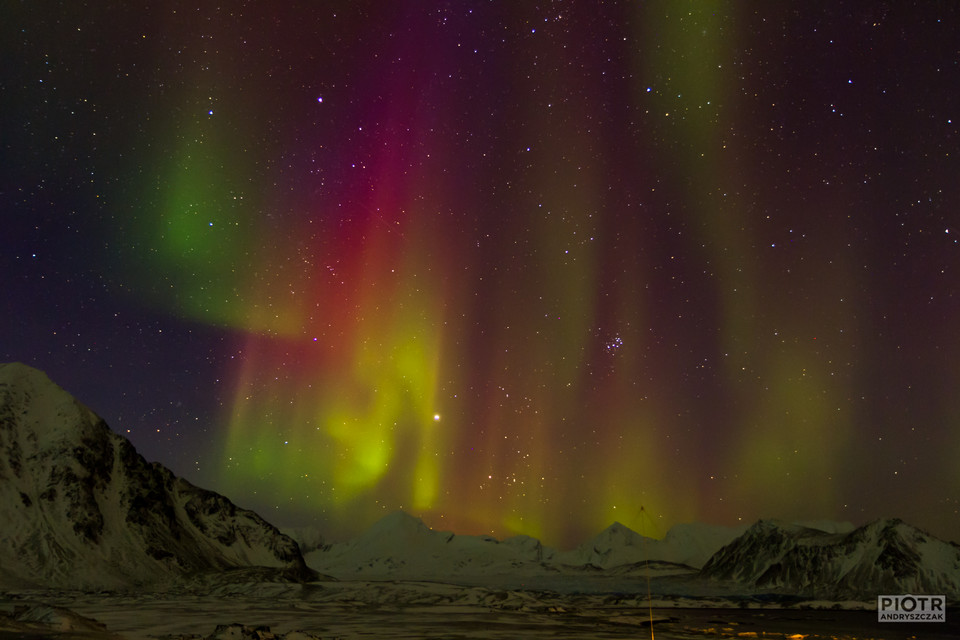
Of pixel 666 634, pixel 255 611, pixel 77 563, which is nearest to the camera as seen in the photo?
pixel 666 634

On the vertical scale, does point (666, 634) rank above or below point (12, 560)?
above

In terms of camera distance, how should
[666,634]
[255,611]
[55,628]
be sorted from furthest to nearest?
1. [255,611]
2. [666,634]
3. [55,628]

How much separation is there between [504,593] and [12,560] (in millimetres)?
115142

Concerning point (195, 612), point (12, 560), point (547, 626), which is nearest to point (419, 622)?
point (547, 626)

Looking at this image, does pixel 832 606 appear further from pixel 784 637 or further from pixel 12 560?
pixel 12 560

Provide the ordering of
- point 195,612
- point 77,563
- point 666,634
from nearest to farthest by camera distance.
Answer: point 666,634 → point 195,612 → point 77,563

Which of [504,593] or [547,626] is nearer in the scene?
[547,626]

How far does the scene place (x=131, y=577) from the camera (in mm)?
193000

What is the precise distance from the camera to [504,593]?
5709 inches

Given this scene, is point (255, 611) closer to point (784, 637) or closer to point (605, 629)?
point (605, 629)

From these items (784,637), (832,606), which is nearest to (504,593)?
(784,637)

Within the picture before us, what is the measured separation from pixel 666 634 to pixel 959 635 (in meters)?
38.0

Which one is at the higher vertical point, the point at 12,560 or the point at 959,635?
the point at 959,635

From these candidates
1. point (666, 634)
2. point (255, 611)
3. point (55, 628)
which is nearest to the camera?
point (55, 628)
